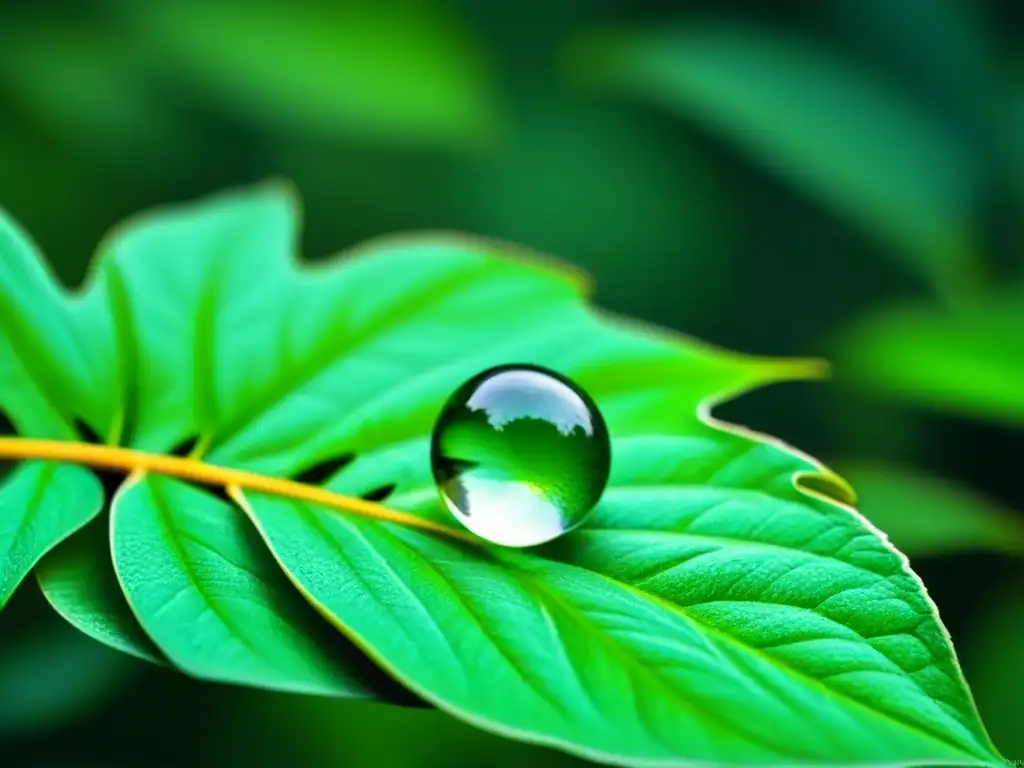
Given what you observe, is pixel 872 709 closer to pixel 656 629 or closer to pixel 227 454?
pixel 656 629

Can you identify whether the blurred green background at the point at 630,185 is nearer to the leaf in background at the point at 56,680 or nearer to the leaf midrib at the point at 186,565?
the leaf in background at the point at 56,680

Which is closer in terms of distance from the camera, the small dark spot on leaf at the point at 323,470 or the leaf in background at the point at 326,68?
the small dark spot on leaf at the point at 323,470

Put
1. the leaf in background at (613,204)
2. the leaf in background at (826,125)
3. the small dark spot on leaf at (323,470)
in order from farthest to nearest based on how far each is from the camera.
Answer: the leaf in background at (613,204)
the leaf in background at (826,125)
the small dark spot on leaf at (323,470)

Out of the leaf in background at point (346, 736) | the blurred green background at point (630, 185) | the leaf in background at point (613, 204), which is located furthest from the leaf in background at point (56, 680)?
the leaf in background at point (613, 204)

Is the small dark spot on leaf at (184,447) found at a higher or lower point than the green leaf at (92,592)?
higher

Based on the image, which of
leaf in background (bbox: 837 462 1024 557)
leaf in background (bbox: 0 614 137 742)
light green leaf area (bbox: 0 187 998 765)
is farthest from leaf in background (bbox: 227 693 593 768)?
light green leaf area (bbox: 0 187 998 765)

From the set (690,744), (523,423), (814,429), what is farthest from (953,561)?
(690,744)

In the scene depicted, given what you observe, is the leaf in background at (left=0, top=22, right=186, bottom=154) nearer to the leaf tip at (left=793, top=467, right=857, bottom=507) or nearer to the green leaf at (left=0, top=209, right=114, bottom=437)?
the green leaf at (left=0, top=209, right=114, bottom=437)

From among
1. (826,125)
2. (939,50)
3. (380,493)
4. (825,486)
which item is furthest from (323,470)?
(939,50)
